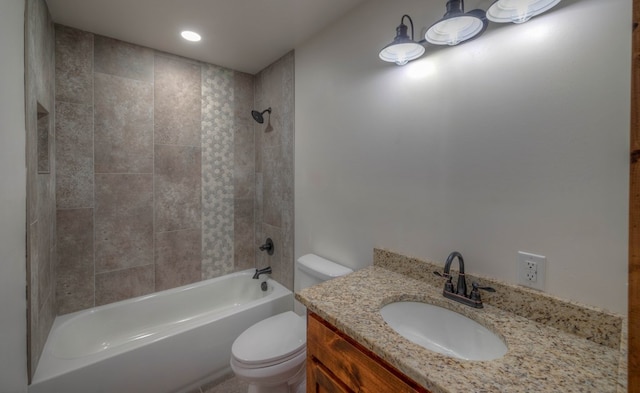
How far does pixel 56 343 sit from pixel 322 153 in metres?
2.13

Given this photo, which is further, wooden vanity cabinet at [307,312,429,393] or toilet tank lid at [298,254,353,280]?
toilet tank lid at [298,254,353,280]

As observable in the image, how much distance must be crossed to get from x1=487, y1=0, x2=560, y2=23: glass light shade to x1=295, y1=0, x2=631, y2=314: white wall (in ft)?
0.18

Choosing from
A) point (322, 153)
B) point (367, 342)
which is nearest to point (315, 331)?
point (367, 342)

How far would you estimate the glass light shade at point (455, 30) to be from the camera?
1.02m

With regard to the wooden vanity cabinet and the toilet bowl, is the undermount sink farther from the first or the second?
the toilet bowl

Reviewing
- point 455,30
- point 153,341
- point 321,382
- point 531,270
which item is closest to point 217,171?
point 153,341

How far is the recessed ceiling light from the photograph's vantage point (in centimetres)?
192

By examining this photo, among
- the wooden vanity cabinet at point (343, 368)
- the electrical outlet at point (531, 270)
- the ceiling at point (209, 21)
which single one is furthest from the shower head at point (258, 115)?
the electrical outlet at point (531, 270)

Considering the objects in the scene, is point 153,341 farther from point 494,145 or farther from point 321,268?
point 494,145

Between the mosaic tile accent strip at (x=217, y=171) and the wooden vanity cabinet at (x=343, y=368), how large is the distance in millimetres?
1741

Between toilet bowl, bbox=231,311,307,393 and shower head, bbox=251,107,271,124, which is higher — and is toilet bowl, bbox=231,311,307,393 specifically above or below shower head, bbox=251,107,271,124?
below

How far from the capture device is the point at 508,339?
86cm

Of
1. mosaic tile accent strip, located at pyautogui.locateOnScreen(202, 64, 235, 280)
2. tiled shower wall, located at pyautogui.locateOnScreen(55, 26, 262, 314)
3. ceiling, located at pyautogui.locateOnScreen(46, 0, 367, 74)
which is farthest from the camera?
mosaic tile accent strip, located at pyautogui.locateOnScreen(202, 64, 235, 280)

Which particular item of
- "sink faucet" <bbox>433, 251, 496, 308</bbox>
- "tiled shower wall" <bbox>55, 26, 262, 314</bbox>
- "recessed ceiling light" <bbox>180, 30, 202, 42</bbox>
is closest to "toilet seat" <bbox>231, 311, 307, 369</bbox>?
"sink faucet" <bbox>433, 251, 496, 308</bbox>
